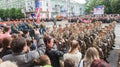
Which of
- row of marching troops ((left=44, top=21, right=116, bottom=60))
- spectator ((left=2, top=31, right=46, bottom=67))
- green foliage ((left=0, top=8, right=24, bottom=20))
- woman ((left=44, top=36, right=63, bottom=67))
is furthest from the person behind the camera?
green foliage ((left=0, top=8, right=24, bottom=20))

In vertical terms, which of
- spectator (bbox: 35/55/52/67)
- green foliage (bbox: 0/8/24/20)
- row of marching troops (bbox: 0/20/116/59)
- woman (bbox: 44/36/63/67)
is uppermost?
spectator (bbox: 35/55/52/67)

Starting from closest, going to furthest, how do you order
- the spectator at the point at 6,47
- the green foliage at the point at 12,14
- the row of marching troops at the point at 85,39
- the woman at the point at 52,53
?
the spectator at the point at 6,47, the woman at the point at 52,53, the row of marching troops at the point at 85,39, the green foliage at the point at 12,14

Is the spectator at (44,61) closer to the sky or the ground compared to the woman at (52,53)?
closer to the sky

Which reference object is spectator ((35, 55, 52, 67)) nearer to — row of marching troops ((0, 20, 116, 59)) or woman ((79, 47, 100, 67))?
woman ((79, 47, 100, 67))

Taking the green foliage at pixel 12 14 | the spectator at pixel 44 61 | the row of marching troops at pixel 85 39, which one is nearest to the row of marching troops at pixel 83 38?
the row of marching troops at pixel 85 39

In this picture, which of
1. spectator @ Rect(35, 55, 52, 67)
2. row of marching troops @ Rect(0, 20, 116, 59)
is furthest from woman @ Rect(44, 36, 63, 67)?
row of marching troops @ Rect(0, 20, 116, 59)

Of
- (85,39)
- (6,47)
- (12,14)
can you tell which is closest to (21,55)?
(6,47)

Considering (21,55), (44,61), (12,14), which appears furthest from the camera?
(12,14)

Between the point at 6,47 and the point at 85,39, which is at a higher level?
the point at 6,47

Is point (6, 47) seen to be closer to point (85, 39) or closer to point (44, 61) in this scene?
point (44, 61)

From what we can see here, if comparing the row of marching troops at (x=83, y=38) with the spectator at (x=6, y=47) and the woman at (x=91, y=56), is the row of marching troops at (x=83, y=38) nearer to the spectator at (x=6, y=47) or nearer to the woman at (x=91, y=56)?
the spectator at (x=6, y=47)

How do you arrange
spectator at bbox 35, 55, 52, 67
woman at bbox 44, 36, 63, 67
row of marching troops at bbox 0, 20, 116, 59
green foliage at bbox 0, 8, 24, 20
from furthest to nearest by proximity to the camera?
green foliage at bbox 0, 8, 24, 20
row of marching troops at bbox 0, 20, 116, 59
woman at bbox 44, 36, 63, 67
spectator at bbox 35, 55, 52, 67

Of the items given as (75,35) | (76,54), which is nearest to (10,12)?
(75,35)

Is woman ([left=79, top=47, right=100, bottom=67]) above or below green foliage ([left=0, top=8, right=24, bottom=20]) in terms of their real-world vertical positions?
above
